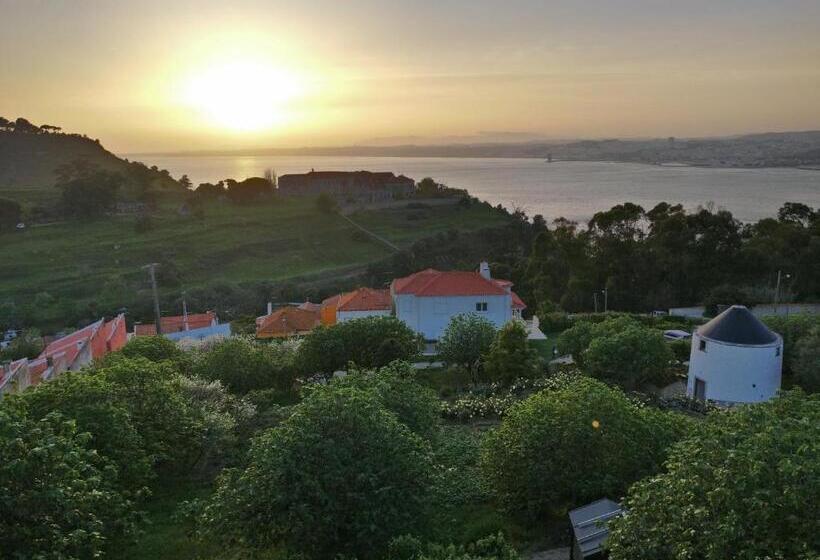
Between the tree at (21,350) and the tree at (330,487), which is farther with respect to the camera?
the tree at (21,350)

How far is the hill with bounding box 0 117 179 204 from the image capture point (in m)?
90.7

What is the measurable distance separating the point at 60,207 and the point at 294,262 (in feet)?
97.7

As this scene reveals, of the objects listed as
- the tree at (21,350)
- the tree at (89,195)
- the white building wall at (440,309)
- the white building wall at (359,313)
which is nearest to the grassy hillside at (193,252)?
the tree at (89,195)

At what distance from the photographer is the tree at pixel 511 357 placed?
21312mm

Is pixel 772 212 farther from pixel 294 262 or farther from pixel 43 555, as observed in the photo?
pixel 43 555

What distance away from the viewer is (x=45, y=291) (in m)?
49.8

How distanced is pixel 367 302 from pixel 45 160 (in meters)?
91.3

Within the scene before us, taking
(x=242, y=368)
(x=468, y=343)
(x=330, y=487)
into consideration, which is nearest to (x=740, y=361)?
(x=468, y=343)

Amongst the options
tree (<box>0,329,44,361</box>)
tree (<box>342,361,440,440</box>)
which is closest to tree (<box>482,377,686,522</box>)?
tree (<box>342,361,440,440</box>)

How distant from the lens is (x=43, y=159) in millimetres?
102812

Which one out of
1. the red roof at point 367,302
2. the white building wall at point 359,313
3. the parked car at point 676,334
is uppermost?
the red roof at point 367,302

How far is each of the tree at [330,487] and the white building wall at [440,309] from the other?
20.7 metres

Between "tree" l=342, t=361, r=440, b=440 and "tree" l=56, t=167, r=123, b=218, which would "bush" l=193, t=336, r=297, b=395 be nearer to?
"tree" l=342, t=361, r=440, b=440

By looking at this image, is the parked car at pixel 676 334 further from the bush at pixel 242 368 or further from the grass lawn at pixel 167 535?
the grass lawn at pixel 167 535
